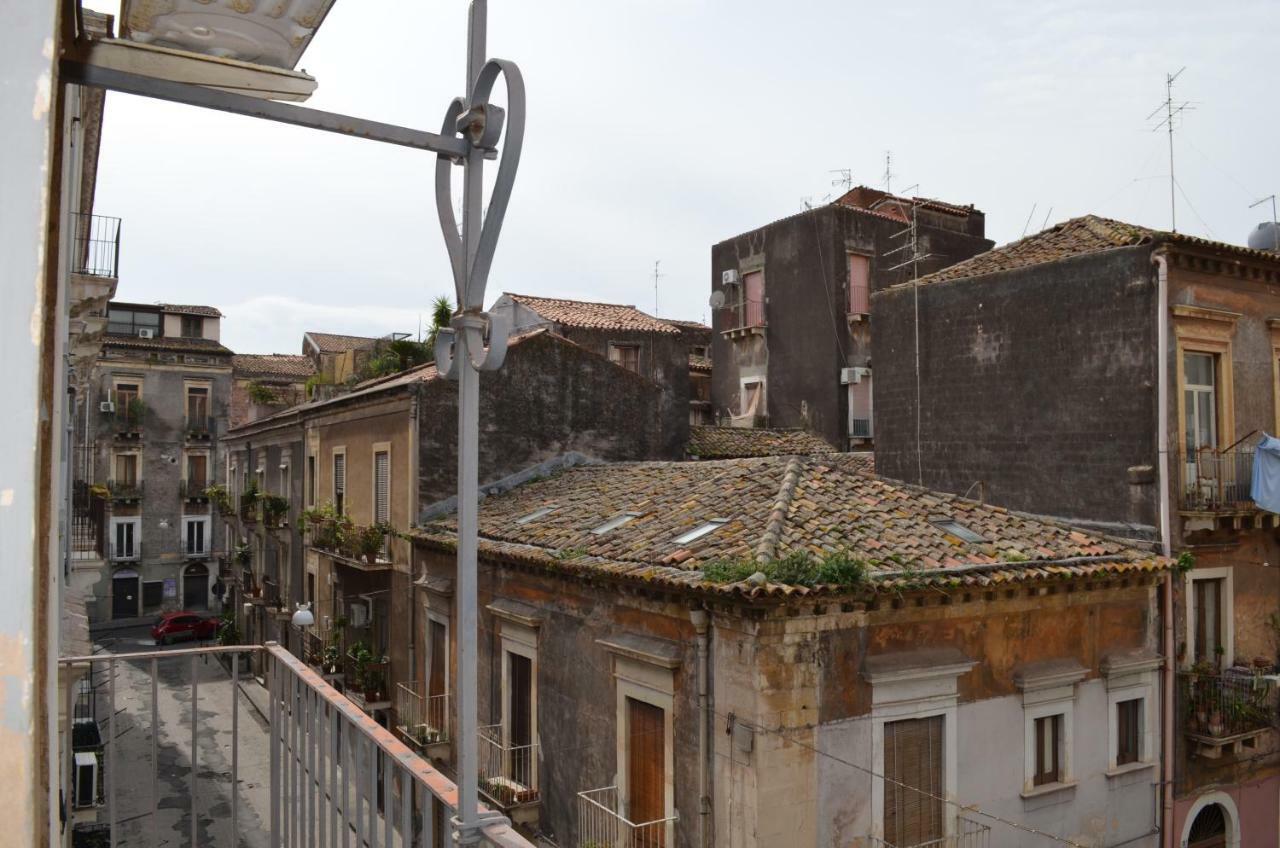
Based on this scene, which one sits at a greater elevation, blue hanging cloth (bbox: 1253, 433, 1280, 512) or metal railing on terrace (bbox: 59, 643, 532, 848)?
blue hanging cloth (bbox: 1253, 433, 1280, 512)

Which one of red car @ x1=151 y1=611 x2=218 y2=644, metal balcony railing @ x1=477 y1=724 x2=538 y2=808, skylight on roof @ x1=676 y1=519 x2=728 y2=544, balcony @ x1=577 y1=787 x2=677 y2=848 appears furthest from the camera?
red car @ x1=151 y1=611 x2=218 y2=644

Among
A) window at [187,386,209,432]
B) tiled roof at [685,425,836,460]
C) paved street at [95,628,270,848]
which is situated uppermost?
window at [187,386,209,432]

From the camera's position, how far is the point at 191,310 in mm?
40656

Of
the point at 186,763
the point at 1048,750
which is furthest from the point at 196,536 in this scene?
the point at 1048,750

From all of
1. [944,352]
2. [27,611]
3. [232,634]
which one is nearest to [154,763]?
[27,611]

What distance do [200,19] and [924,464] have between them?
14.2 meters

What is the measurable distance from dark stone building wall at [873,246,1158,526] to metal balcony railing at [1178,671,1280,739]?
2.37m

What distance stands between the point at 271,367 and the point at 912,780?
39437mm

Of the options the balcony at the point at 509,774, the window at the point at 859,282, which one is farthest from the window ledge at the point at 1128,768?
the window at the point at 859,282

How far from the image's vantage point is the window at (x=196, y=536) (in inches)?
1604

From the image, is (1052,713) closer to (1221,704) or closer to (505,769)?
(1221,704)

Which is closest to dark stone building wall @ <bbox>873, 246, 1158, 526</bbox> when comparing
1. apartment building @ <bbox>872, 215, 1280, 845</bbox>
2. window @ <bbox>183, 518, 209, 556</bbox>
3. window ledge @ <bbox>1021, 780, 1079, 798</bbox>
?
apartment building @ <bbox>872, 215, 1280, 845</bbox>

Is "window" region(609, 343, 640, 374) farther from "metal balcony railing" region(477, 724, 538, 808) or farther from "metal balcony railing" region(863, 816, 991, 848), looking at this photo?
"metal balcony railing" region(863, 816, 991, 848)

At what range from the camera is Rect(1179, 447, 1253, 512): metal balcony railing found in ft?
40.6
